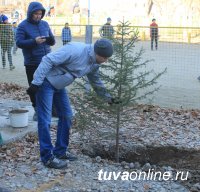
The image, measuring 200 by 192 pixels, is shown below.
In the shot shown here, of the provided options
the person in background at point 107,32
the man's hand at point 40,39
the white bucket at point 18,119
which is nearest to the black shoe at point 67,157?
the white bucket at point 18,119

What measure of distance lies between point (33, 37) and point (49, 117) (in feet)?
5.61

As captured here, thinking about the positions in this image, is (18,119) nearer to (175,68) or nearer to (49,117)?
(49,117)

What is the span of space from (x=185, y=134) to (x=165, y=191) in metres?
2.07

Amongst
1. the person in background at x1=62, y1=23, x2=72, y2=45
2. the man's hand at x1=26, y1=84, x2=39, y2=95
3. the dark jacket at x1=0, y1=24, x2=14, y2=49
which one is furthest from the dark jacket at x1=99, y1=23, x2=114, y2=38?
the dark jacket at x1=0, y1=24, x2=14, y2=49

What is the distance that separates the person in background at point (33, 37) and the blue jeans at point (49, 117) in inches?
41.3

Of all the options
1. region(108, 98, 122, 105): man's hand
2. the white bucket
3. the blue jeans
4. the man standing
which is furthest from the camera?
the white bucket

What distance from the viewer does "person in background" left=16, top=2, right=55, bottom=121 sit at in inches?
233

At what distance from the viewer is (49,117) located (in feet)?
15.5

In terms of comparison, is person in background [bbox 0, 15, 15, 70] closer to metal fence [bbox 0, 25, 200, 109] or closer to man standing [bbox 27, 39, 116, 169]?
metal fence [bbox 0, 25, 200, 109]

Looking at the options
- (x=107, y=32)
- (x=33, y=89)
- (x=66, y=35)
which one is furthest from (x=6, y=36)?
(x=33, y=89)

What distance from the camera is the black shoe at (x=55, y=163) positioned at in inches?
186

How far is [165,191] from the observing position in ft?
14.2

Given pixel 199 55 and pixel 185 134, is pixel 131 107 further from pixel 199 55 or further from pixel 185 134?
pixel 199 55

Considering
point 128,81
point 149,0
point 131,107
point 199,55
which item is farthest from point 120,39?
point 149,0
